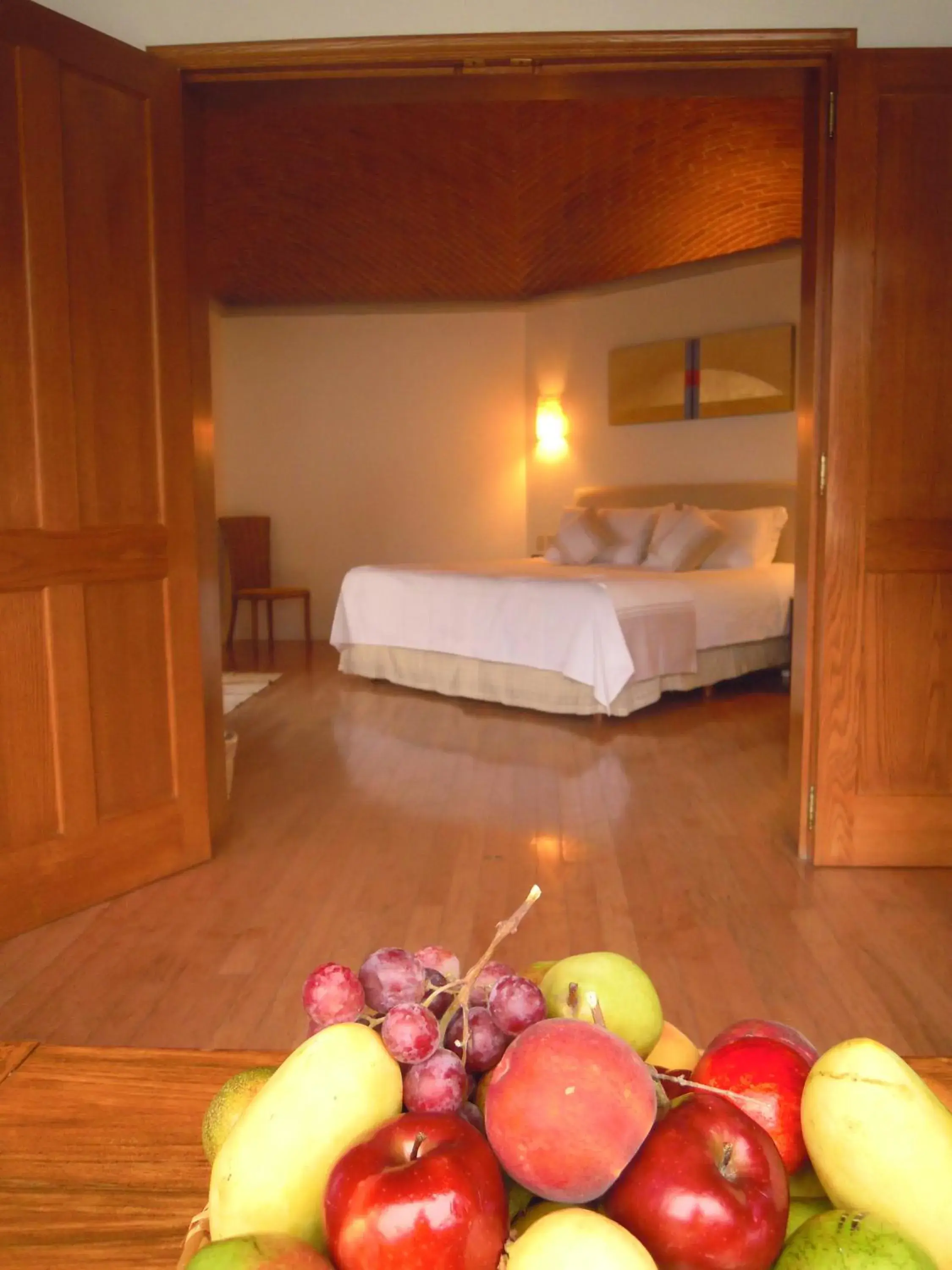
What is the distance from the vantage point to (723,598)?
605 cm

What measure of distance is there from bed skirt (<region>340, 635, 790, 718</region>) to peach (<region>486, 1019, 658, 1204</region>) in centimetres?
485

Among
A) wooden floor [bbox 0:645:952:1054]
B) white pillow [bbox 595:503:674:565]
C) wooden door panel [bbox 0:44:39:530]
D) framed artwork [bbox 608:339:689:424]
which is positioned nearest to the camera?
wooden floor [bbox 0:645:952:1054]

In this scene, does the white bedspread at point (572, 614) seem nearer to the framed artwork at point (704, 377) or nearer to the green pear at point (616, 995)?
the framed artwork at point (704, 377)

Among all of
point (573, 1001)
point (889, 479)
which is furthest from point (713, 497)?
point (573, 1001)

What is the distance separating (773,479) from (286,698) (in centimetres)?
370

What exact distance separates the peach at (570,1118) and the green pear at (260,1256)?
4.1 inches

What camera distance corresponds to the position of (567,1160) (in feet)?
1.73

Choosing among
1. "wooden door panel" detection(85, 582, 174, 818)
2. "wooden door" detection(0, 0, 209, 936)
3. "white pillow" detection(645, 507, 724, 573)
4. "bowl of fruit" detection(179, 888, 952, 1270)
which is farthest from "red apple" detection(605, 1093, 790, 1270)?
"white pillow" detection(645, 507, 724, 573)

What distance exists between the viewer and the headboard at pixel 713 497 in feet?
23.5

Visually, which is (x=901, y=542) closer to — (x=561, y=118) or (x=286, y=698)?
(x=286, y=698)

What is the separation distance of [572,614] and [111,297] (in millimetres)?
3073

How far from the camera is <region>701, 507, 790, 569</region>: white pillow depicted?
6.90 m

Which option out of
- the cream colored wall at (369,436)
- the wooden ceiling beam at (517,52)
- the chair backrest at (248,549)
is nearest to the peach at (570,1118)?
the wooden ceiling beam at (517,52)

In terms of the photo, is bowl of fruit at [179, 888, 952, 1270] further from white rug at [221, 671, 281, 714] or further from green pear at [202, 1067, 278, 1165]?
white rug at [221, 671, 281, 714]
